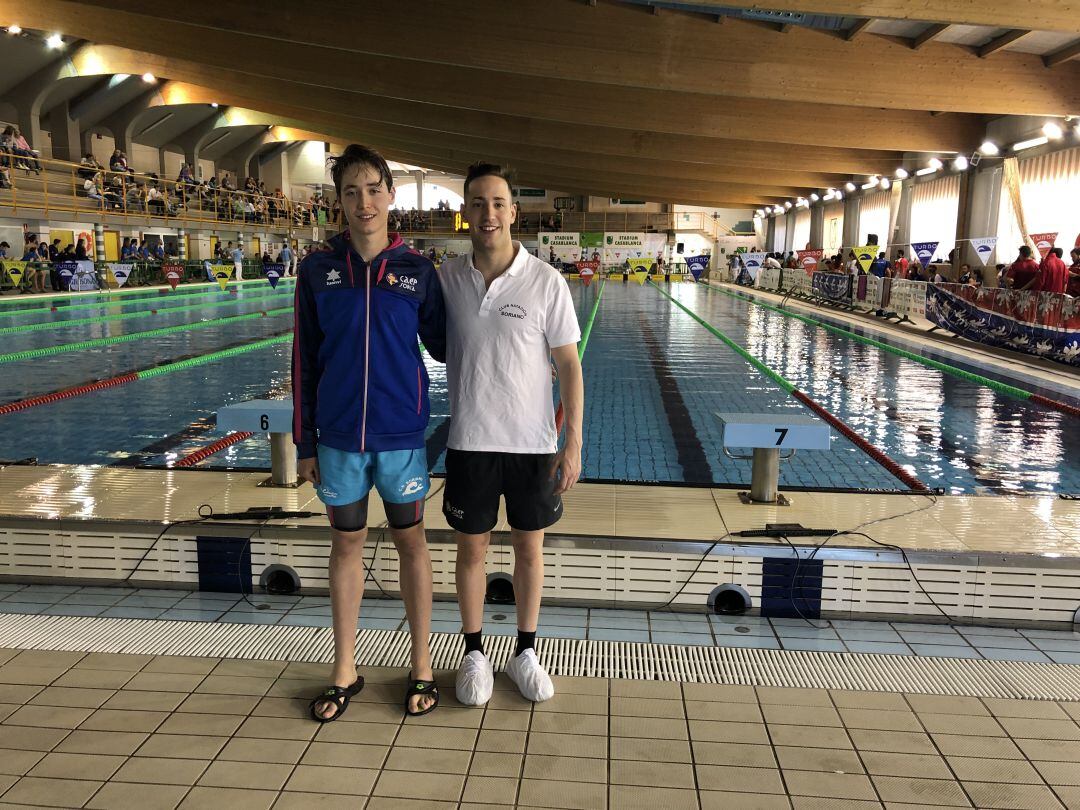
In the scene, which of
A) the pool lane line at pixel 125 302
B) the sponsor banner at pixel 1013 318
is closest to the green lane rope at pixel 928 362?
the sponsor banner at pixel 1013 318

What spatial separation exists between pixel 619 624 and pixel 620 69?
9964mm

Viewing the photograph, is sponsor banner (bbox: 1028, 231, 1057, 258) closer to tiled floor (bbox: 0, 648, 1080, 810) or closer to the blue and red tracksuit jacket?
tiled floor (bbox: 0, 648, 1080, 810)

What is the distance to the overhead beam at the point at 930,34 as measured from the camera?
10.8 meters

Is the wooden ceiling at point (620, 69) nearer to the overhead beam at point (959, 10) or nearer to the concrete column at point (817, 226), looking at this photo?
the overhead beam at point (959, 10)

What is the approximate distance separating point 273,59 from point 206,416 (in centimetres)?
958

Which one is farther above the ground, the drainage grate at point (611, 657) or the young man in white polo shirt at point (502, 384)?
the young man in white polo shirt at point (502, 384)

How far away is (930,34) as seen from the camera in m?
11.0

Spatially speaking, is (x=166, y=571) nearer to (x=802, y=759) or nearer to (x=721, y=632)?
(x=721, y=632)

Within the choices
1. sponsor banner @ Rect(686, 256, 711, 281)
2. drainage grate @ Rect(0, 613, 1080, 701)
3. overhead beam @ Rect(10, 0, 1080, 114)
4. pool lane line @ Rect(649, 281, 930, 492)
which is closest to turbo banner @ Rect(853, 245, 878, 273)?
sponsor banner @ Rect(686, 256, 711, 281)

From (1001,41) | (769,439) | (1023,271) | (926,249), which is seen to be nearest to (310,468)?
(769,439)

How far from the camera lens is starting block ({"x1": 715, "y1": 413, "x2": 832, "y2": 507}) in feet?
11.1

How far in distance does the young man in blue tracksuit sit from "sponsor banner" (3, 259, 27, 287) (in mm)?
17063

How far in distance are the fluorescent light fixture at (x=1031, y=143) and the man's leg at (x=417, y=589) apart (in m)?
14.5

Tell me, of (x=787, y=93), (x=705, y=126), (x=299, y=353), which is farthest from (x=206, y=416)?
(x=705, y=126)
